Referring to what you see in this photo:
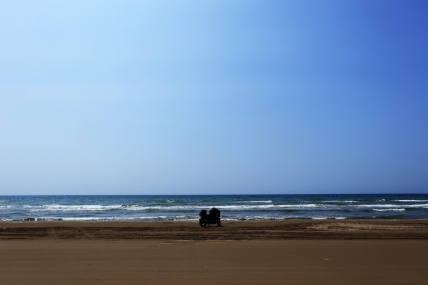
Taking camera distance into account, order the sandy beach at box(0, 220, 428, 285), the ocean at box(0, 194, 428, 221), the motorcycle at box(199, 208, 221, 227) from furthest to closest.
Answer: the ocean at box(0, 194, 428, 221) < the motorcycle at box(199, 208, 221, 227) < the sandy beach at box(0, 220, 428, 285)

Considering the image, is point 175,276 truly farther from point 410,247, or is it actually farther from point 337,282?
point 410,247

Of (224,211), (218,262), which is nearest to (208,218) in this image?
(218,262)

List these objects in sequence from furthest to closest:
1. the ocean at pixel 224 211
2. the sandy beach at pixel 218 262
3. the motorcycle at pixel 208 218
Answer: the ocean at pixel 224 211 → the motorcycle at pixel 208 218 → the sandy beach at pixel 218 262

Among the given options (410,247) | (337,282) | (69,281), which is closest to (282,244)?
(410,247)

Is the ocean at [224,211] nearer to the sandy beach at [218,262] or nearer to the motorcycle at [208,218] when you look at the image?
the motorcycle at [208,218]

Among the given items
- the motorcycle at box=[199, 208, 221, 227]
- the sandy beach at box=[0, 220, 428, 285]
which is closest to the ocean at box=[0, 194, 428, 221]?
the motorcycle at box=[199, 208, 221, 227]

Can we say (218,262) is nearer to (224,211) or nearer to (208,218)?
(208,218)

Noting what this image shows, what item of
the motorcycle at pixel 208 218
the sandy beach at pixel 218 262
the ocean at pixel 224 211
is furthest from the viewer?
the ocean at pixel 224 211

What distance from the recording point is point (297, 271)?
28.3 ft

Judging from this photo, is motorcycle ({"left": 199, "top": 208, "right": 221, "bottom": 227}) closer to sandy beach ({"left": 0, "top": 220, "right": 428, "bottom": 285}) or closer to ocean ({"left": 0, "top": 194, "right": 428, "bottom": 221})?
sandy beach ({"left": 0, "top": 220, "right": 428, "bottom": 285})

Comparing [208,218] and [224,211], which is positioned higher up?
[208,218]

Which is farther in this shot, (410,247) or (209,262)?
(410,247)

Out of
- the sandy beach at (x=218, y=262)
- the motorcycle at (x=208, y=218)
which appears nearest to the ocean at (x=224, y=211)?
the motorcycle at (x=208, y=218)

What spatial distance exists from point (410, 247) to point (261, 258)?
4747 mm
